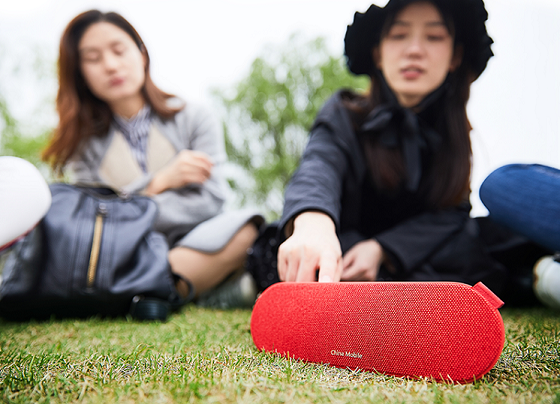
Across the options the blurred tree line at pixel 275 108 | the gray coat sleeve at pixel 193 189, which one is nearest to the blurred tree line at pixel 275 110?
the blurred tree line at pixel 275 108

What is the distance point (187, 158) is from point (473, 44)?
3.91ft

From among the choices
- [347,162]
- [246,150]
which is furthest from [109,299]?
[246,150]

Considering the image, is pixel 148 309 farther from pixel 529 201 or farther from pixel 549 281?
pixel 549 281

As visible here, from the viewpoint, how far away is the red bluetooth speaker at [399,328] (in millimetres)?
608

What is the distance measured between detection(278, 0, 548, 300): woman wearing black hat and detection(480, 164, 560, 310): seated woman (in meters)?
0.24

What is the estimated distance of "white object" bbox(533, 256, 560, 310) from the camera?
123 centimetres

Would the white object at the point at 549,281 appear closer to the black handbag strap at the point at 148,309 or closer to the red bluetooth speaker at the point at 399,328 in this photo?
the red bluetooth speaker at the point at 399,328

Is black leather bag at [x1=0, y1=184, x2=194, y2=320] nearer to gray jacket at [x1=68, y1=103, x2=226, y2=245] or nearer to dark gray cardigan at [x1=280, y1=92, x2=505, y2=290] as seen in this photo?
gray jacket at [x1=68, y1=103, x2=226, y2=245]

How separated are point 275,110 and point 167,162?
344 inches

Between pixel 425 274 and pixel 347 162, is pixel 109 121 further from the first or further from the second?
pixel 425 274

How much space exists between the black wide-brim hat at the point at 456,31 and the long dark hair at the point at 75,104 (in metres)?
1.04

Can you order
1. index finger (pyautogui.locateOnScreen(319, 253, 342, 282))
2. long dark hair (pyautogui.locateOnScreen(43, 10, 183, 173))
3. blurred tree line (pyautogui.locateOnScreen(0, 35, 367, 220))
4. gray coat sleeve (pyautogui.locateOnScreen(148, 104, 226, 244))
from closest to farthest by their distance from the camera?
index finger (pyautogui.locateOnScreen(319, 253, 342, 282)) < gray coat sleeve (pyautogui.locateOnScreen(148, 104, 226, 244)) < long dark hair (pyautogui.locateOnScreen(43, 10, 183, 173)) < blurred tree line (pyautogui.locateOnScreen(0, 35, 367, 220))

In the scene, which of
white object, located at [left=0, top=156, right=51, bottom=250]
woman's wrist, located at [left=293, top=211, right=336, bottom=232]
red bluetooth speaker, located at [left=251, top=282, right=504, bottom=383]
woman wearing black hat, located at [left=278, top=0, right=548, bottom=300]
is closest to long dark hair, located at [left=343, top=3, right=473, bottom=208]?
woman wearing black hat, located at [left=278, top=0, right=548, bottom=300]

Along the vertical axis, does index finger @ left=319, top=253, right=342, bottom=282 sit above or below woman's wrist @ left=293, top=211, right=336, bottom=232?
below
